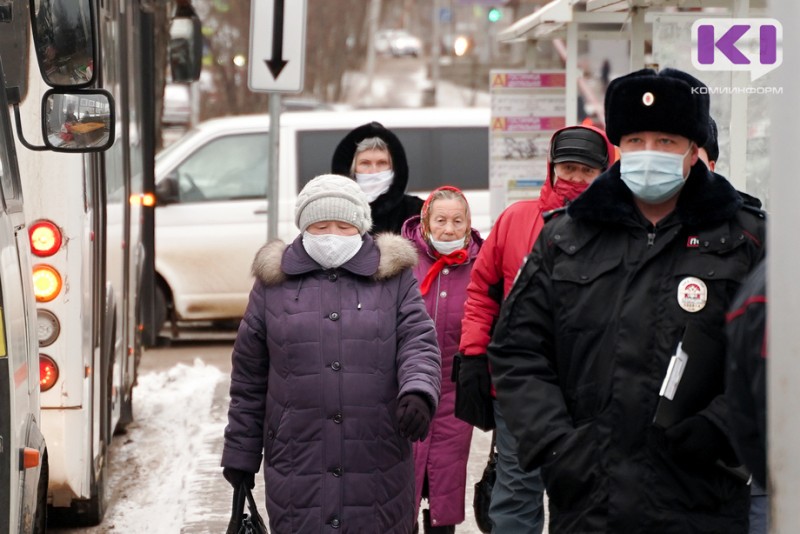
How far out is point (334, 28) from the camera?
35656 millimetres

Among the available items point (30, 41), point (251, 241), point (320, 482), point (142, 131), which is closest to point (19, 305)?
point (320, 482)

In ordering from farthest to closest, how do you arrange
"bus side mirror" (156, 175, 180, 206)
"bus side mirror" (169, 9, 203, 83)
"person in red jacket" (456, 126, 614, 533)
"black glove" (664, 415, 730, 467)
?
1. "bus side mirror" (156, 175, 180, 206)
2. "bus side mirror" (169, 9, 203, 83)
3. "person in red jacket" (456, 126, 614, 533)
4. "black glove" (664, 415, 730, 467)

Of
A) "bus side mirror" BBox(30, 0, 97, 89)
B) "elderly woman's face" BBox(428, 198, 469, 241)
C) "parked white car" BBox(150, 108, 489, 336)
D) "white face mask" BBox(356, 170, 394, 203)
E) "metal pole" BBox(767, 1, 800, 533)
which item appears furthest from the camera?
"parked white car" BBox(150, 108, 489, 336)

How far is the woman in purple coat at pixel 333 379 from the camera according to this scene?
14.7 feet

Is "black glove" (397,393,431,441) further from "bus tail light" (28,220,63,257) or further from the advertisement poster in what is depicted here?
the advertisement poster

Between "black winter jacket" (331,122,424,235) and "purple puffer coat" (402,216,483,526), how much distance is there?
66cm

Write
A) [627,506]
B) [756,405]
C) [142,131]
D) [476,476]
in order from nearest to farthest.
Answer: [756,405] < [627,506] < [476,476] < [142,131]

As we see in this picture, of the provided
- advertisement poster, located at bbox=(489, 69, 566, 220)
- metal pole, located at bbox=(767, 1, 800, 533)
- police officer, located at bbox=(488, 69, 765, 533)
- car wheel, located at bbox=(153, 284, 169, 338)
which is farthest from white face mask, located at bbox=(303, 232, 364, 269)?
car wheel, located at bbox=(153, 284, 169, 338)

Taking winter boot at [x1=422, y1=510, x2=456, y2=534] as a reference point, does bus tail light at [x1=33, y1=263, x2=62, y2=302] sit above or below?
above

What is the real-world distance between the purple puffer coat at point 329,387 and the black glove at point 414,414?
1.4 inches

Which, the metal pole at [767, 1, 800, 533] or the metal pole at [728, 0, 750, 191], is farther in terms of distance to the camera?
the metal pole at [728, 0, 750, 191]

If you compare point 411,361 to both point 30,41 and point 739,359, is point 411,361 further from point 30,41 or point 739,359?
point 30,41

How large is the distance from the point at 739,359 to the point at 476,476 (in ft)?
17.3

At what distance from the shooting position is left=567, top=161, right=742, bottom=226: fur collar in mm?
3500
